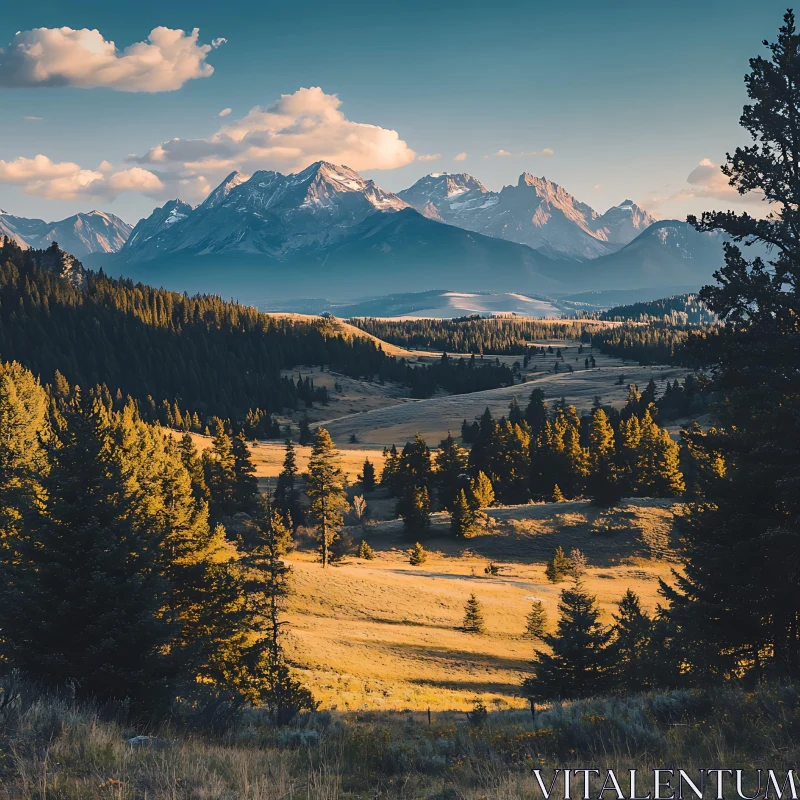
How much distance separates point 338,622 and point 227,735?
2919 cm

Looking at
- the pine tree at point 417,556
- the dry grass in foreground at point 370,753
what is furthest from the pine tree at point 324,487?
the dry grass in foreground at point 370,753

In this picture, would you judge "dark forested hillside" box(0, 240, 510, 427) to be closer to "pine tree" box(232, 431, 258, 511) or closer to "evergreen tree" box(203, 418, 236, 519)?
"pine tree" box(232, 431, 258, 511)

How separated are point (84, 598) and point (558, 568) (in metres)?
47.7

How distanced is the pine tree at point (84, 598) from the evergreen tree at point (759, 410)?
1323cm

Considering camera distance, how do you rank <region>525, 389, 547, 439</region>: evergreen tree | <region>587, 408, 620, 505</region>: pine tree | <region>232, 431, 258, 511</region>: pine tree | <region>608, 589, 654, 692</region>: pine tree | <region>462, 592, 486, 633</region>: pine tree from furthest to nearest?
<region>525, 389, 547, 439</region>: evergreen tree → <region>232, 431, 258, 511</region>: pine tree → <region>587, 408, 620, 505</region>: pine tree → <region>462, 592, 486, 633</region>: pine tree → <region>608, 589, 654, 692</region>: pine tree

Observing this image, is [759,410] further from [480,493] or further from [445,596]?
[480,493]

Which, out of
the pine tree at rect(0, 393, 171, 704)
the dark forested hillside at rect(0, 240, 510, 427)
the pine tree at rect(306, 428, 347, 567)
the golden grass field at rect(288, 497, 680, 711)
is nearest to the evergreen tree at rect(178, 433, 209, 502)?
the golden grass field at rect(288, 497, 680, 711)

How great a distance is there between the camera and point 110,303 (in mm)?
196125

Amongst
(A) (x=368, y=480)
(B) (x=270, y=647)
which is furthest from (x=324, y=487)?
(A) (x=368, y=480)

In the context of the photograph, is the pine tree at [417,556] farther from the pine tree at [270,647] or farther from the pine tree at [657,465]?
the pine tree at [270,647]

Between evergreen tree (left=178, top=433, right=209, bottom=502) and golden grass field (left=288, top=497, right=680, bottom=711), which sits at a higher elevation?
evergreen tree (left=178, top=433, right=209, bottom=502)

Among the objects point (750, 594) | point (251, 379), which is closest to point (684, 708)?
point (750, 594)

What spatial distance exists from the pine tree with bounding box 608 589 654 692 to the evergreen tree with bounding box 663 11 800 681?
6.49 meters

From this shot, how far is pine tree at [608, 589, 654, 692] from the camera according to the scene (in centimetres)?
2141
